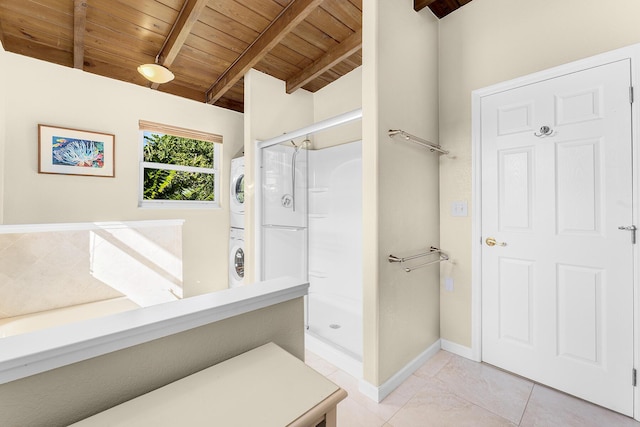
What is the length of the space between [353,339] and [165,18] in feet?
9.82

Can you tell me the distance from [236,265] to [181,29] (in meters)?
2.42

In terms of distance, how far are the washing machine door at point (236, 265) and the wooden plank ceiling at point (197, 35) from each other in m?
1.89

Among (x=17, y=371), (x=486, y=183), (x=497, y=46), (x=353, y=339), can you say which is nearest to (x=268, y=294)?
(x=17, y=371)

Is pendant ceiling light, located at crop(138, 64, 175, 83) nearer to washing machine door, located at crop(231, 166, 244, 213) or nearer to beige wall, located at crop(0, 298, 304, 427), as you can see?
washing machine door, located at crop(231, 166, 244, 213)

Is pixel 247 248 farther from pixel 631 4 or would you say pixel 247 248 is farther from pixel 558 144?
pixel 631 4

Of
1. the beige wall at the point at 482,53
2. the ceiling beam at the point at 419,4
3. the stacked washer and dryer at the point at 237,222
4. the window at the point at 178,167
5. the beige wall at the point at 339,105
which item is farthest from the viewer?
the stacked washer and dryer at the point at 237,222

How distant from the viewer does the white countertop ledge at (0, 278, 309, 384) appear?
0.60 meters

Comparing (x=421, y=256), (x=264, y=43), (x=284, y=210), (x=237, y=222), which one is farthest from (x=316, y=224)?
(x=264, y=43)

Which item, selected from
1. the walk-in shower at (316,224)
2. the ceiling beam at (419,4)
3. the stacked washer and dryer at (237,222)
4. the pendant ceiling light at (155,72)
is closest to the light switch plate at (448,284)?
the walk-in shower at (316,224)

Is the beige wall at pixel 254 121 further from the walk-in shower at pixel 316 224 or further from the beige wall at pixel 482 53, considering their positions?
the beige wall at pixel 482 53

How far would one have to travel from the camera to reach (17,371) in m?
0.58

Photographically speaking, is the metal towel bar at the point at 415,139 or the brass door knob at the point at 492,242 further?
the brass door knob at the point at 492,242

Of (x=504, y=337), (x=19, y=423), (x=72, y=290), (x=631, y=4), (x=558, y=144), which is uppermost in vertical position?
(x=631, y=4)

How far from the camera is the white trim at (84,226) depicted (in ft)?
7.49
